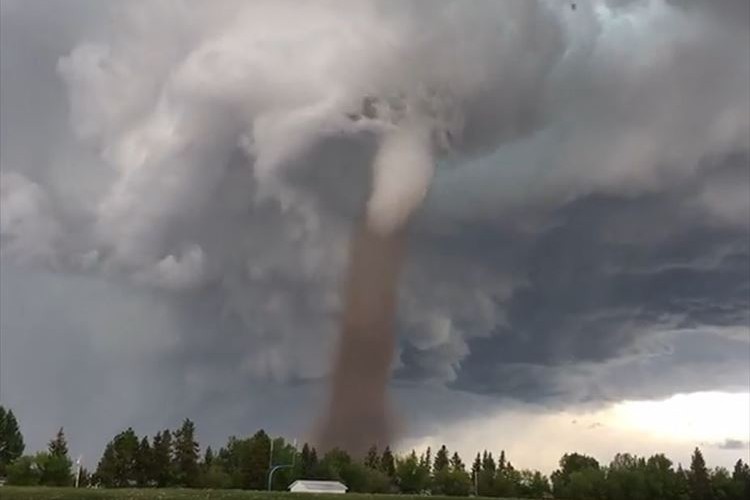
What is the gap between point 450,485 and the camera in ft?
566

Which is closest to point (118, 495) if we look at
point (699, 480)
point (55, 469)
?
point (55, 469)

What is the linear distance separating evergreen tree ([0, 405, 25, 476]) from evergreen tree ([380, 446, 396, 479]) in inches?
2967

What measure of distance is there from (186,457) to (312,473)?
27362mm

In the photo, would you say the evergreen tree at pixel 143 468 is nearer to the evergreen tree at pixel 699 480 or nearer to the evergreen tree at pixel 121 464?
the evergreen tree at pixel 121 464

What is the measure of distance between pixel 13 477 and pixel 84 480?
55.2 feet

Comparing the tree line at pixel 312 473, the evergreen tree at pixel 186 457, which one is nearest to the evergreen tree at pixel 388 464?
the tree line at pixel 312 473

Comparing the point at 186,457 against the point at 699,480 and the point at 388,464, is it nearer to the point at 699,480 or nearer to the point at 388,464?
the point at 388,464

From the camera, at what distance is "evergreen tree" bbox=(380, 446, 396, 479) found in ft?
597

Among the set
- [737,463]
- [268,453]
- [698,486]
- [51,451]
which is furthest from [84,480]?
[737,463]

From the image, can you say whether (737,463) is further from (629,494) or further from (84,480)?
(84,480)

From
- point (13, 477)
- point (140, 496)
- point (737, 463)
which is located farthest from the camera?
point (737, 463)

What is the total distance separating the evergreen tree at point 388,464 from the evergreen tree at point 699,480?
6321 centimetres

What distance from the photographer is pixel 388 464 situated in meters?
187

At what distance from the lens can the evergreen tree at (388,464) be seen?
182 m
